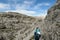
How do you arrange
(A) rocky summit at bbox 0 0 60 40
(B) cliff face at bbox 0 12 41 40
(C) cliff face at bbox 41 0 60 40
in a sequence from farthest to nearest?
1. (B) cliff face at bbox 0 12 41 40
2. (A) rocky summit at bbox 0 0 60 40
3. (C) cliff face at bbox 41 0 60 40

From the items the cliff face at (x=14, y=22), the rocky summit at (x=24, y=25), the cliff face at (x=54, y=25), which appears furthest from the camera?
the cliff face at (x=14, y=22)

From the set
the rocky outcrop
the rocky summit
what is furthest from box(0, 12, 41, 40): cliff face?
the rocky outcrop

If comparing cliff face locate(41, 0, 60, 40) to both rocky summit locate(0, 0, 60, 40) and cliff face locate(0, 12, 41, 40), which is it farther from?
cliff face locate(0, 12, 41, 40)

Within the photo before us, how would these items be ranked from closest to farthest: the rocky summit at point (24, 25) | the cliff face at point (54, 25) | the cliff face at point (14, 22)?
the cliff face at point (54, 25)
the rocky summit at point (24, 25)
the cliff face at point (14, 22)

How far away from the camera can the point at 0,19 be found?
55281 millimetres

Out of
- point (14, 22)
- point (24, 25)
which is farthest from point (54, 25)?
point (14, 22)

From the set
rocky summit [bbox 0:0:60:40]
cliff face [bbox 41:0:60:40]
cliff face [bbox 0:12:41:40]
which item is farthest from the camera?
cliff face [bbox 0:12:41:40]

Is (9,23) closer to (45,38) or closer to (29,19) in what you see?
(29,19)

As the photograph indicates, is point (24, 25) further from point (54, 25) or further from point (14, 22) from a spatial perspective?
point (54, 25)

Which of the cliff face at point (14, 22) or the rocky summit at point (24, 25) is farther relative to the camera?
the cliff face at point (14, 22)

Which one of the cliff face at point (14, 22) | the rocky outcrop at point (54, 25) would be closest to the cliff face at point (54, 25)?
the rocky outcrop at point (54, 25)

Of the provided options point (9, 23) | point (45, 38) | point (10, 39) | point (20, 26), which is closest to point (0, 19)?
point (9, 23)

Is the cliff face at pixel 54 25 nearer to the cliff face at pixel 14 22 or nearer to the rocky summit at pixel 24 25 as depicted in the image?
the rocky summit at pixel 24 25

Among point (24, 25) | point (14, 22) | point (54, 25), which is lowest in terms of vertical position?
point (24, 25)
